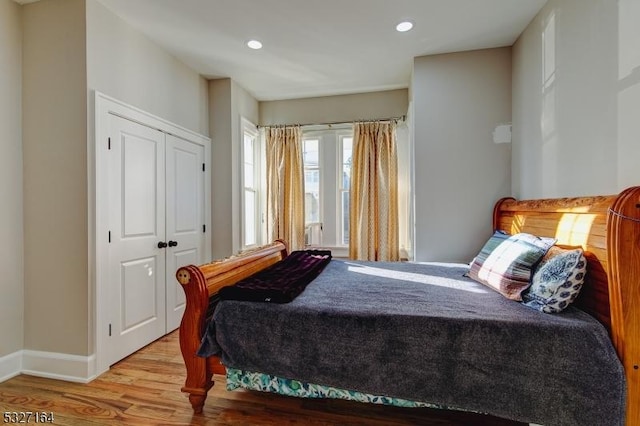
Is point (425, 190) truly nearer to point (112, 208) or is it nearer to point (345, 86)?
point (345, 86)

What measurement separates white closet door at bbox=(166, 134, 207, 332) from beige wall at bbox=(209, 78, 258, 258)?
177 millimetres

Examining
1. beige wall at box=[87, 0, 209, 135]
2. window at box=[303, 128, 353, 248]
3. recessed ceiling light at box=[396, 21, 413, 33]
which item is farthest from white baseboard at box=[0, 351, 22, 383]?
recessed ceiling light at box=[396, 21, 413, 33]

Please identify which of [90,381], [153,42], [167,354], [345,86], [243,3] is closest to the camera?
[90,381]

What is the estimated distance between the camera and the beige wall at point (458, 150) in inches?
118

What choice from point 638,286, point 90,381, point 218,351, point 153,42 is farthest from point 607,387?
point 153,42

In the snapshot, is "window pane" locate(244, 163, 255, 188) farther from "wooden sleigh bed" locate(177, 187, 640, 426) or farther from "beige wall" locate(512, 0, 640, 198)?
"beige wall" locate(512, 0, 640, 198)

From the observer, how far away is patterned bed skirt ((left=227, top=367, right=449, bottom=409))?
1.56 metres

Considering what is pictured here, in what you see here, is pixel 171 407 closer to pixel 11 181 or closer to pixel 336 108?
pixel 11 181

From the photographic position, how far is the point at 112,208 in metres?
2.40

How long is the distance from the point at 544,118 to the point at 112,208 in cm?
354

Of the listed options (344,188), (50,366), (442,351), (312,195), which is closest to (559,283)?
(442,351)

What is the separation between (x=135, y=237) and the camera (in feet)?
8.58

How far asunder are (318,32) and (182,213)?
2263 millimetres

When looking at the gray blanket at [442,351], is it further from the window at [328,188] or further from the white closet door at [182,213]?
the window at [328,188]
